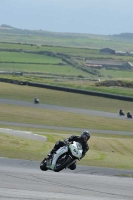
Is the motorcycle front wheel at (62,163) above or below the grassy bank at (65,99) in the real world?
above

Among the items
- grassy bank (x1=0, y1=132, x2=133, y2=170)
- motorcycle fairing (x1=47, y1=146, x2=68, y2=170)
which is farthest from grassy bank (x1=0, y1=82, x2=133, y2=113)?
motorcycle fairing (x1=47, y1=146, x2=68, y2=170)

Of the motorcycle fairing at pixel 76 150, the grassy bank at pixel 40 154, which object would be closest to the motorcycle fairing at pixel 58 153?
the motorcycle fairing at pixel 76 150

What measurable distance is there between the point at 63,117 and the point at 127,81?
3609 centimetres

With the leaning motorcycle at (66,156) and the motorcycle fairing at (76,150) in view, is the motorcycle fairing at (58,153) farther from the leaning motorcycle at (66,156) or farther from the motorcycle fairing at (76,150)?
the motorcycle fairing at (76,150)

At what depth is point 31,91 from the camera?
229 feet

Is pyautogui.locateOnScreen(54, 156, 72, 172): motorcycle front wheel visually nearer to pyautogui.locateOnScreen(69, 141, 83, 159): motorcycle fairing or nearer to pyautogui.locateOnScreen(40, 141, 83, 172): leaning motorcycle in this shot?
pyautogui.locateOnScreen(40, 141, 83, 172): leaning motorcycle

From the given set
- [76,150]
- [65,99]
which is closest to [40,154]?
[76,150]

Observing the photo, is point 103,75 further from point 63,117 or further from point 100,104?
point 63,117

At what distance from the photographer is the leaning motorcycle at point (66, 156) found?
18.7 m

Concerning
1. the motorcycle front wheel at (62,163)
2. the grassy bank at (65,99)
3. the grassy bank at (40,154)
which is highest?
the motorcycle front wheel at (62,163)

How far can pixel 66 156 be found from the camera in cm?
1894

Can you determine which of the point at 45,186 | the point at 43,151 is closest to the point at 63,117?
the point at 43,151

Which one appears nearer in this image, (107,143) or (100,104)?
(107,143)

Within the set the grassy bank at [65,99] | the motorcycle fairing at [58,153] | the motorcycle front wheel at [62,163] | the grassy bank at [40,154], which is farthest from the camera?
the grassy bank at [65,99]
